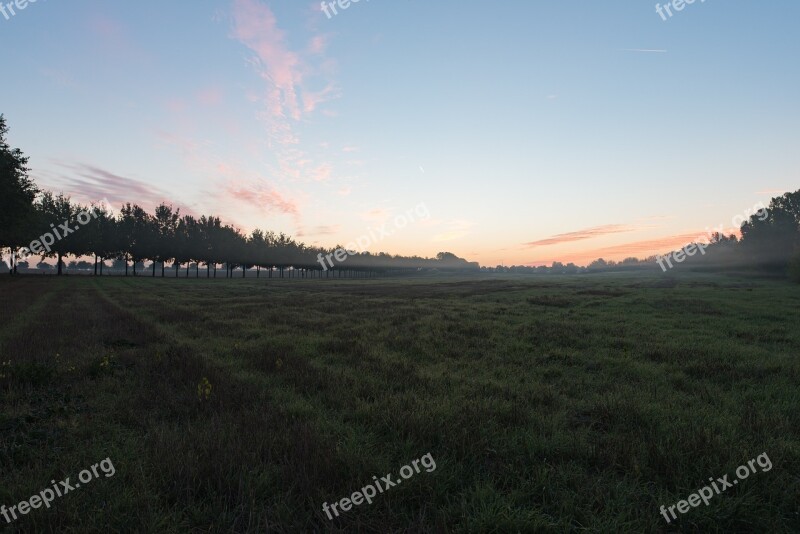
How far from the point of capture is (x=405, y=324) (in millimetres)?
16594

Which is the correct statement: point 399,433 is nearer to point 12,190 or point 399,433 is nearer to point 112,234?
point 12,190

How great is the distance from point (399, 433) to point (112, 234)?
291ft

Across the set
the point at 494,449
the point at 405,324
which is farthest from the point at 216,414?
the point at 405,324

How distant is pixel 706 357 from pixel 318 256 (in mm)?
133921

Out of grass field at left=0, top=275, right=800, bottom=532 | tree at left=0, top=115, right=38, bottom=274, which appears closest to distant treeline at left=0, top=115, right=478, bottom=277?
tree at left=0, top=115, right=38, bottom=274

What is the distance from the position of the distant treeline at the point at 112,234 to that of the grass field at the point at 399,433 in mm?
35420

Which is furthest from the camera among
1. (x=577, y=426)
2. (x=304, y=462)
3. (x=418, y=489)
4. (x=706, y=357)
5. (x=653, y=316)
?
(x=653, y=316)

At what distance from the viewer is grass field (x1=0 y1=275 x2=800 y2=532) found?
3.72 metres

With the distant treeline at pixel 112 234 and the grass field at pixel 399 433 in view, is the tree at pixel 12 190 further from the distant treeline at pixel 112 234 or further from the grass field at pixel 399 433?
the grass field at pixel 399 433

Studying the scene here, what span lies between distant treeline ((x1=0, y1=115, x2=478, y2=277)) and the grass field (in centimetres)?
3542

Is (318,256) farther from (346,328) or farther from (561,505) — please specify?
(561,505)

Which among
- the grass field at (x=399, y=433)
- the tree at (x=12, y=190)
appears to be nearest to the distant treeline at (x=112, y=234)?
the tree at (x=12, y=190)

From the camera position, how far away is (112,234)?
71.7m

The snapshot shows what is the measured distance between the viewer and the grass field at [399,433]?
3717 mm
